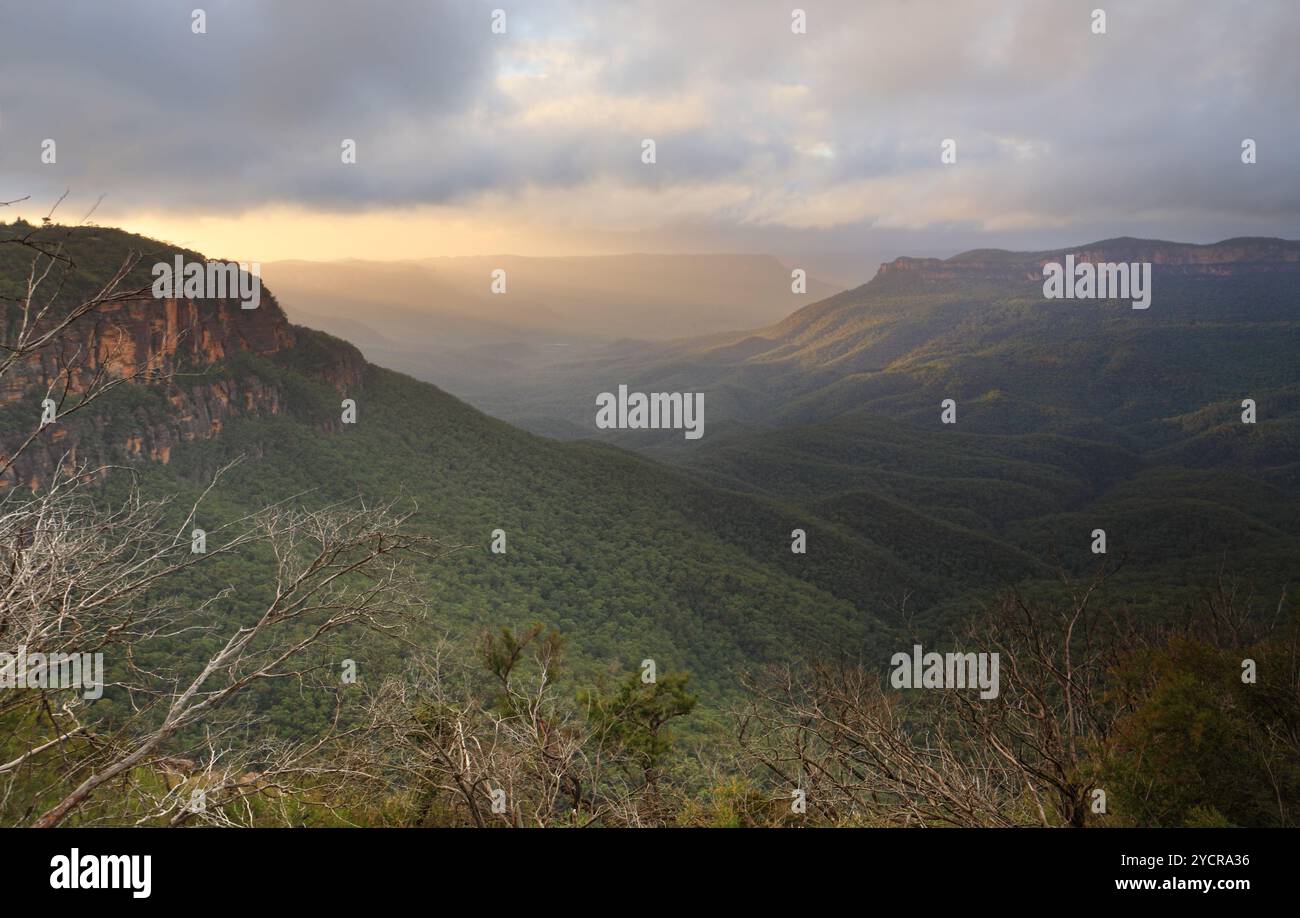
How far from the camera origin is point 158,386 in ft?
121

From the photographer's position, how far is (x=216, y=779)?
5543 millimetres

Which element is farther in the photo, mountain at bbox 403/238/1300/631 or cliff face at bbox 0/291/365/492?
Result: mountain at bbox 403/238/1300/631

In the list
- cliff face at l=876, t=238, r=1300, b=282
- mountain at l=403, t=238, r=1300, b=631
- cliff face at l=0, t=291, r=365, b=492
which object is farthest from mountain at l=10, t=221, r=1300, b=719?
cliff face at l=876, t=238, r=1300, b=282

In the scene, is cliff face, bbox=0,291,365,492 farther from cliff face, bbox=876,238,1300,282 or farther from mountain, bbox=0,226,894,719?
cliff face, bbox=876,238,1300,282

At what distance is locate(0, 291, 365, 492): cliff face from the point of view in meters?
28.9

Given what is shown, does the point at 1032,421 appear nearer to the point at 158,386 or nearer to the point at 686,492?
the point at 686,492

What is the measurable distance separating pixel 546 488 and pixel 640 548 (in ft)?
33.3

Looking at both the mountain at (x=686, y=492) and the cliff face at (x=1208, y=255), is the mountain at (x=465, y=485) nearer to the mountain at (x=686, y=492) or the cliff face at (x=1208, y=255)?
the mountain at (x=686, y=492)

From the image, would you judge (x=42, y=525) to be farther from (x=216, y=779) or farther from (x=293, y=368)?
(x=293, y=368)

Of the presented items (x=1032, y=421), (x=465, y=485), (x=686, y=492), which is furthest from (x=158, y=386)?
(x=1032, y=421)

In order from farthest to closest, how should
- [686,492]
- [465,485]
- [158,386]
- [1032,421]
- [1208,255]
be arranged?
[1208,255], [1032,421], [686,492], [465,485], [158,386]

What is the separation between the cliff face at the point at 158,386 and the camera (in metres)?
28.9
